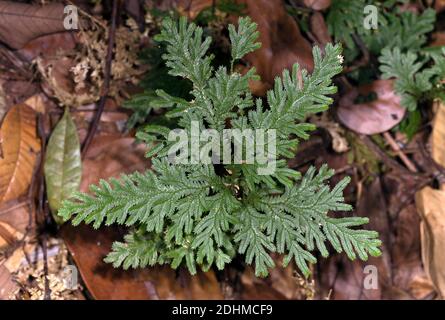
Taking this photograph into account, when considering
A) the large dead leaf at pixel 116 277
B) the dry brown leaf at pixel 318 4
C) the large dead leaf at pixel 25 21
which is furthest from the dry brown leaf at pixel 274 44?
the large dead leaf at pixel 116 277

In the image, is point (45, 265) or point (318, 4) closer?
point (45, 265)

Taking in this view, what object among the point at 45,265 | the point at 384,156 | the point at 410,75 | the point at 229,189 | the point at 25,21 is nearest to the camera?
the point at 229,189

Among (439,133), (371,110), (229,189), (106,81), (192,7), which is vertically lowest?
(229,189)

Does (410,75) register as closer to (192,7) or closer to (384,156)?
(384,156)

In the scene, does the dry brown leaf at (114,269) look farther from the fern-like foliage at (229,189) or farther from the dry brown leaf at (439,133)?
the dry brown leaf at (439,133)

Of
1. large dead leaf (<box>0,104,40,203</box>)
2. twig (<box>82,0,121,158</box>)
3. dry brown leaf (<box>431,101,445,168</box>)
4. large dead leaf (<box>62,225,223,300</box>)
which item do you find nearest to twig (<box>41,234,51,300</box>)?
large dead leaf (<box>62,225,223,300</box>)

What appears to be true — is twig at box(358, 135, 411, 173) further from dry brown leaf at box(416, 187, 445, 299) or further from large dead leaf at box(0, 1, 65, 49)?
large dead leaf at box(0, 1, 65, 49)

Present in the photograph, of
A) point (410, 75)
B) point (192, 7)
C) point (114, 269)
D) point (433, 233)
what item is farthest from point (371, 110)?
point (114, 269)
